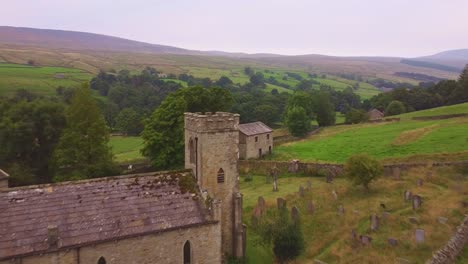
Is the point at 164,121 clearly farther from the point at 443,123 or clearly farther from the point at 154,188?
the point at 443,123

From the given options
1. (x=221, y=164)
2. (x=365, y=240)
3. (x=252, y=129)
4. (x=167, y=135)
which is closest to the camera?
(x=365, y=240)

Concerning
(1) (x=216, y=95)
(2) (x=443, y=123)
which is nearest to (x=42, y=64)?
(1) (x=216, y=95)

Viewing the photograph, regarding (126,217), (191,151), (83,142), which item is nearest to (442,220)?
(191,151)

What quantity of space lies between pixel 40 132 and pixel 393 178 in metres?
31.7

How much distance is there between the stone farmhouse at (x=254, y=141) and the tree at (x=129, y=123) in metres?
29.5

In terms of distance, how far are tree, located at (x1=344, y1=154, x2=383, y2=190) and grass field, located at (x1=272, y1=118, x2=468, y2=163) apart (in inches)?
Answer: 420

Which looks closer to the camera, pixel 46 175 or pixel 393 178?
pixel 393 178

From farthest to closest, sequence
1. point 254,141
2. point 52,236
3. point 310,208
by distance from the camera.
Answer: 1. point 254,141
2. point 310,208
3. point 52,236

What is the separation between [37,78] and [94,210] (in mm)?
94668

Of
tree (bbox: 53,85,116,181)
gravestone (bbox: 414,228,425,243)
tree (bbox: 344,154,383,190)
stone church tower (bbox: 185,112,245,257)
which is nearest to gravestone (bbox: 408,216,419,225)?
gravestone (bbox: 414,228,425,243)

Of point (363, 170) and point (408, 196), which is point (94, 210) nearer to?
point (363, 170)

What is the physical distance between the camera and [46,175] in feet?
121

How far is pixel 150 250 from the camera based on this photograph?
1758 cm

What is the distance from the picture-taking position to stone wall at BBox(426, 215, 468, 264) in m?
18.2
